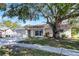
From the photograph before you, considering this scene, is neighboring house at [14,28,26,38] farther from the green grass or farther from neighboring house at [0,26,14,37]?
the green grass

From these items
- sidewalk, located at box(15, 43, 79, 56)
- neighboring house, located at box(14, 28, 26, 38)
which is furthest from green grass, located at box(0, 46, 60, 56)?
neighboring house, located at box(14, 28, 26, 38)

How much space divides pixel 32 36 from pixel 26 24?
15cm

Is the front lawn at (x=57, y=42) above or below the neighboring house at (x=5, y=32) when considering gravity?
below

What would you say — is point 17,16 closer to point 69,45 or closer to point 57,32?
point 57,32

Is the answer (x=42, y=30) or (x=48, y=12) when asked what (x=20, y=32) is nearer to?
(x=42, y=30)

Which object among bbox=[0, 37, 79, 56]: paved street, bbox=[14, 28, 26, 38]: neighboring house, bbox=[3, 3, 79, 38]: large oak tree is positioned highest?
bbox=[3, 3, 79, 38]: large oak tree

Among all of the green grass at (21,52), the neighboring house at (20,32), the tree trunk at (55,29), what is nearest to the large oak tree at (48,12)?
the tree trunk at (55,29)

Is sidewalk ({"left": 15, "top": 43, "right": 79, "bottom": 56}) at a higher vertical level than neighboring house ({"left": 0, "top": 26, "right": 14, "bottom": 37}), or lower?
lower

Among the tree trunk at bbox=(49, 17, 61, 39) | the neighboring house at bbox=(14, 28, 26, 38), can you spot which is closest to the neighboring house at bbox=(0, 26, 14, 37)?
the neighboring house at bbox=(14, 28, 26, 38)

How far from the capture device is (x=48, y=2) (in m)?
2.80

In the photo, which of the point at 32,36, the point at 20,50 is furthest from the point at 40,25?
the point at 20,50

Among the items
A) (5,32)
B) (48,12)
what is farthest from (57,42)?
(5,32)

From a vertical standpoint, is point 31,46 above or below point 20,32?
below

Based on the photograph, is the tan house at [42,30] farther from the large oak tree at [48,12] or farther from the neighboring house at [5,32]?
the neighboring house at [5,32]
